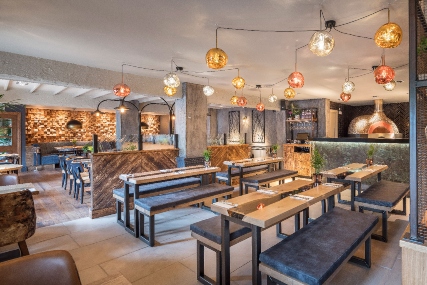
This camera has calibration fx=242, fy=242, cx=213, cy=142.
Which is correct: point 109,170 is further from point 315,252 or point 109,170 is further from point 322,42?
point 322,42

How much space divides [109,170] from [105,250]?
6.66 ft

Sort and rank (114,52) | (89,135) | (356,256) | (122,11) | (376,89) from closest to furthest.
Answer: (122,11), (356,256), (114,52), (376,89), (89,135)

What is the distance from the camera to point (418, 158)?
1.73 m

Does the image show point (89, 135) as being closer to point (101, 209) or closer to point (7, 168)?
point (7, 168)

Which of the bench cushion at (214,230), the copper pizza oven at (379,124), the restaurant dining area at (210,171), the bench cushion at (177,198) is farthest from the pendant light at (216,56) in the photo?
the copper pizza oven at (379,124)

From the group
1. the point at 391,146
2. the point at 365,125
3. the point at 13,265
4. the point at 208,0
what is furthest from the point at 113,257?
the point at 365,125

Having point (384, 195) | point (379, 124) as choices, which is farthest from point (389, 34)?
point (379, 124)

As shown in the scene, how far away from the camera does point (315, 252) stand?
2096 mm

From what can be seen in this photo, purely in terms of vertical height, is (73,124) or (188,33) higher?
(188,33)

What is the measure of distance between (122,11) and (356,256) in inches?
163

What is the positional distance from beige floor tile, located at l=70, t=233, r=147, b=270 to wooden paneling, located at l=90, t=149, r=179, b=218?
4.35 ft

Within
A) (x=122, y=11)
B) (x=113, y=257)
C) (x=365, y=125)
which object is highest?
(x=122, y=11)

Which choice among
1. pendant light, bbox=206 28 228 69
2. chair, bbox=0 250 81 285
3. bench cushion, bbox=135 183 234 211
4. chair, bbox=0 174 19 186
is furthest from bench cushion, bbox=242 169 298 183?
chair, bbox=0 250 81 285

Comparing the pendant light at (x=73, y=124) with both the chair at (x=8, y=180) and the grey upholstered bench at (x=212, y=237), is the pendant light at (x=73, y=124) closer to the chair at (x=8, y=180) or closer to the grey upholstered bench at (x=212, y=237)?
the chair at (x=8, y=180)
